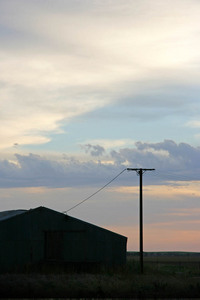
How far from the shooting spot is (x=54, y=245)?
4525 centimetres

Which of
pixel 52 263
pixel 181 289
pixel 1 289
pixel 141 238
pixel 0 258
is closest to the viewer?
pixel 1 289

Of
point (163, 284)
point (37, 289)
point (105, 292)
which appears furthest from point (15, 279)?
point (163, 284)

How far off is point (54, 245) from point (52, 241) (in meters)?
0.38

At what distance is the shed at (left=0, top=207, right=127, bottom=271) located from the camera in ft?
140

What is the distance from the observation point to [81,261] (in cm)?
4559

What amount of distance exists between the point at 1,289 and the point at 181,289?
11751 millimetres

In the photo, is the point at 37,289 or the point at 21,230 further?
the point at 21,230

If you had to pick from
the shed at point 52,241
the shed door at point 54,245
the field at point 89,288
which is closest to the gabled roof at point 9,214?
the shed at point 52,241

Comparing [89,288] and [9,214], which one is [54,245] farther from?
[89,288]

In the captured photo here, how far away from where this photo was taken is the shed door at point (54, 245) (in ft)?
147

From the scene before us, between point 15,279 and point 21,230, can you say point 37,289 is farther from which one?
point 21,230

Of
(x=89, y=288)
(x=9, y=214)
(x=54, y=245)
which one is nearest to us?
(x=89, y=288)

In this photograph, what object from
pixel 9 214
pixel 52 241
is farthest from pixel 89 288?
pixel 9 214

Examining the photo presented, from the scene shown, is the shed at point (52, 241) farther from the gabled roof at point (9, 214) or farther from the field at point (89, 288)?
the field at point (89, 288)
